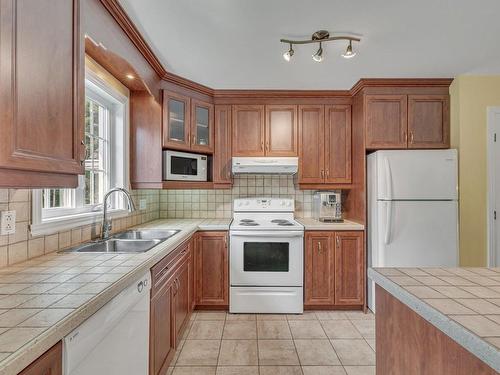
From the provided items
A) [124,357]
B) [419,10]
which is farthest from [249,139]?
[124,357]

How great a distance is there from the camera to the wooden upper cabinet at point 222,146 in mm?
3062

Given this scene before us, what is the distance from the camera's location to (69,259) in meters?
1.43

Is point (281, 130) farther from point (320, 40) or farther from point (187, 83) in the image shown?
point (320, 40)

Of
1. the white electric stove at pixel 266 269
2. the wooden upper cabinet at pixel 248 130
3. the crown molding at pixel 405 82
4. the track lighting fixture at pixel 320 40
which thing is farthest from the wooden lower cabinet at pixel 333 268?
the track lighting fixture at pixel 320 40

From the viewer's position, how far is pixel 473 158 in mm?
2607

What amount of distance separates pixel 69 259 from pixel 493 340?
1711mm

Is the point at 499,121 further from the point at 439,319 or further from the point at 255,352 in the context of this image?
the point at 255,352

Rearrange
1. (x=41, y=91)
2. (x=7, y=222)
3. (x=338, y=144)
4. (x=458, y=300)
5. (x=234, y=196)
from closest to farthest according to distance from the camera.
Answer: (x=458, y=300)
(x=41, y=91)
(x=7, y=222)
(x=338, y=144)
(x=234, y=196)

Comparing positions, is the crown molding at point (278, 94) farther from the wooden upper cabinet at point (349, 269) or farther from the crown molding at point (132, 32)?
the wooden upper cabinet at point (349, 269)

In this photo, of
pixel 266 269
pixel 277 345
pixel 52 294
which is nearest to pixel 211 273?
pixel 266 269

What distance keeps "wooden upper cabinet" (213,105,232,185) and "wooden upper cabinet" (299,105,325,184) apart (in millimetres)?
807

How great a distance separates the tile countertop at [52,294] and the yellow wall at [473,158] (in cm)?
279

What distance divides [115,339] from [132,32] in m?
1.85

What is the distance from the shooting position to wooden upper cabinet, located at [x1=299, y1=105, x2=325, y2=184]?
120 inches
